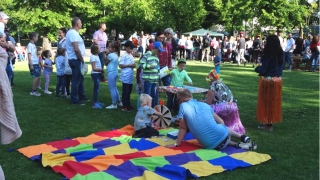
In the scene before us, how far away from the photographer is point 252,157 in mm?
5535

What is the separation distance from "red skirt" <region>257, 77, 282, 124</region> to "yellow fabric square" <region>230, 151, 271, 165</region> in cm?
167

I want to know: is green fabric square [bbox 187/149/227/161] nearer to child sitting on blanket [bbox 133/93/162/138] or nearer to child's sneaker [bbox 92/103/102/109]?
child sitting on blanket [bbox 133/93/162/138]

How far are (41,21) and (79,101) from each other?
84.6ft

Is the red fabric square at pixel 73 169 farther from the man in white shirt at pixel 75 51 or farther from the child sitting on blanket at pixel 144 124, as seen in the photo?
the man in white shirt at pixel 75 51

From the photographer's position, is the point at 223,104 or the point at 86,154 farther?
the point at 223,104

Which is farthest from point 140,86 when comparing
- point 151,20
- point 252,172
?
point 151,20

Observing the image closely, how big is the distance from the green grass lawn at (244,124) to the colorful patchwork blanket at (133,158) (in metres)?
0.18

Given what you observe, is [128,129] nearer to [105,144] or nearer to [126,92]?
[105,144]

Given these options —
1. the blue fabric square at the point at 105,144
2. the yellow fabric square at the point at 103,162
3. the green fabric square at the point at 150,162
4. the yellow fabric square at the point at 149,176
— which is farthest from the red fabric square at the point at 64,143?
the yellow fabric square at the point at 149,176

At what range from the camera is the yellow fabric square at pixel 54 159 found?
521cm

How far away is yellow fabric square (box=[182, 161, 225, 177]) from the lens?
4.93 metres

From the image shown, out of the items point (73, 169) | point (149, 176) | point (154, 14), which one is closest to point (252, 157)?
point (149, 176)

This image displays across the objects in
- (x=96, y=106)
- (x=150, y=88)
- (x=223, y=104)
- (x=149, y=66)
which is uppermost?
(x=149, y=66)

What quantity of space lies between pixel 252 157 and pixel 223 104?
5.13 feet
